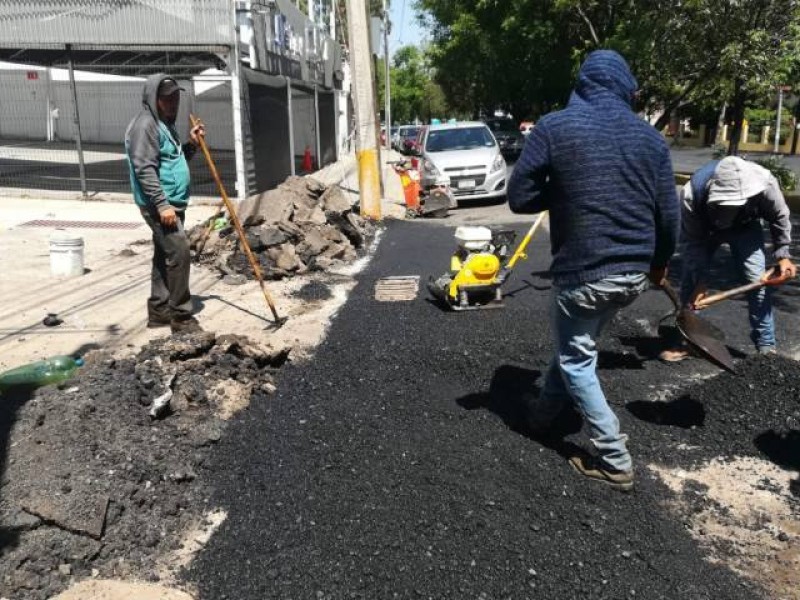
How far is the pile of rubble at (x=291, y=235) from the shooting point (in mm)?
8430

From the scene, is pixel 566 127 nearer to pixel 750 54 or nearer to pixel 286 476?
pixel 286 476

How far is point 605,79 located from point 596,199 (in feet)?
1.75

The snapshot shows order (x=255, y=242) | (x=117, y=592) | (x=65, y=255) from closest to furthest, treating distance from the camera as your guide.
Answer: (x=117, y=592) → (x=65, y=255) → (x=255, y=242)

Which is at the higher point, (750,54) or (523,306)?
(750,54)

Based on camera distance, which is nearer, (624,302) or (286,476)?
(624,302)

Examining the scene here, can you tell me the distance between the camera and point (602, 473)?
345cm

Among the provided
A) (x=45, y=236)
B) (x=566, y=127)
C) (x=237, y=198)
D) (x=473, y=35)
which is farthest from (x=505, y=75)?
(x=566, y=127)

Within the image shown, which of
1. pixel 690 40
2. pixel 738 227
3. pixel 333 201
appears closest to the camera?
pixel 738 227

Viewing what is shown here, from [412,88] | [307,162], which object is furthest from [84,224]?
[412,88]

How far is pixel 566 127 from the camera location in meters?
3.07

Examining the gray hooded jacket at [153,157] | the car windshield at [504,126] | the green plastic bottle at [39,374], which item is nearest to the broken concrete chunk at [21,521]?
the green plastic bottle at [39,374]

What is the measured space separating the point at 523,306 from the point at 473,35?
24.8 metres

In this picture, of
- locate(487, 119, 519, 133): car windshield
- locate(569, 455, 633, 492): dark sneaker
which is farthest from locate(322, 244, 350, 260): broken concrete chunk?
locate(487, 119, 519, 133): car windshield

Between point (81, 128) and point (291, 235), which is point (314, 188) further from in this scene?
point (81, 128)
